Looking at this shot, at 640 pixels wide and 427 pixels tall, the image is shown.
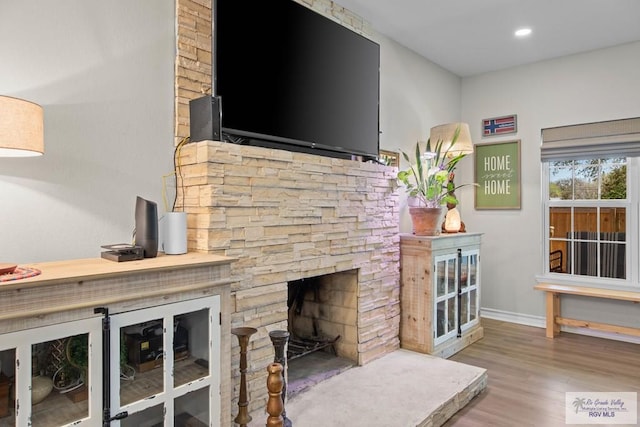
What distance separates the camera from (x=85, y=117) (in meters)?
1.85

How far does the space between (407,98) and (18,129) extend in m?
3.34

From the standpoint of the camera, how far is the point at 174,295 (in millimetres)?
1618

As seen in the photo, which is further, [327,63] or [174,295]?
[327,63]

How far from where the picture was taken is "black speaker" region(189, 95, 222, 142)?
2.00 meters

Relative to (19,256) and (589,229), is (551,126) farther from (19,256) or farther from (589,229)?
(19,256)

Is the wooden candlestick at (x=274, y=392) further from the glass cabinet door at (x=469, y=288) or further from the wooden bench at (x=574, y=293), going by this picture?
the wooden bench at (x=574, y=293)

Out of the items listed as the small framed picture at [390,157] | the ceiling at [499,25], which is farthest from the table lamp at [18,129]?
the small framed picture at [390,157]

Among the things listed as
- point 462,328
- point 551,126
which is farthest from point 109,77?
point 551,126

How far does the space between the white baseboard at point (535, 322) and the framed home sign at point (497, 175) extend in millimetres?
1196

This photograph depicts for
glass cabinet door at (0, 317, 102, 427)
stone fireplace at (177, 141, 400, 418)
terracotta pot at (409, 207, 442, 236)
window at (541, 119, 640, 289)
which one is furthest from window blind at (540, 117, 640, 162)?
glass cabinet door at (0, 317, 102, 427)

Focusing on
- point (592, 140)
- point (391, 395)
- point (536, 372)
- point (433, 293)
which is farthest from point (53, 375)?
point (592, 140)

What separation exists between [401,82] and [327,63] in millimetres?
1378

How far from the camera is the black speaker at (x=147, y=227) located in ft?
5.84

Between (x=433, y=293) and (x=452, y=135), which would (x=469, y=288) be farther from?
(x=452, y=135)
